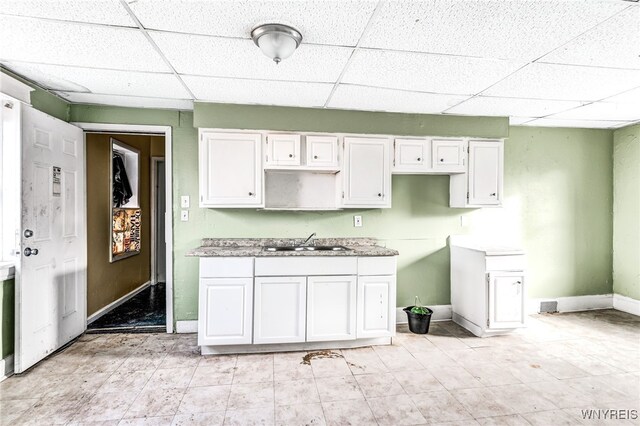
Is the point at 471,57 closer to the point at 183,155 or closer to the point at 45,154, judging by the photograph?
the point at 183,155

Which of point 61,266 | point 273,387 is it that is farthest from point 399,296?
point 61,266

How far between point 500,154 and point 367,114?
5.19 ft

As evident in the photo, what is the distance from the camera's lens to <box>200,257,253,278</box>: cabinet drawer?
9.47 feet

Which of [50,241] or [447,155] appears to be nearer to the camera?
[50,241]

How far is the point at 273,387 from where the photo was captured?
241 centimetres

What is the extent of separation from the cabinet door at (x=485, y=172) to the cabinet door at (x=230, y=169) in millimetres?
2292

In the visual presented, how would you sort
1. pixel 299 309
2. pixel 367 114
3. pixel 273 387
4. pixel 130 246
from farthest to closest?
pixel 130 246 → pixel 367 114 → pixel 299 309 → pixel 273 387

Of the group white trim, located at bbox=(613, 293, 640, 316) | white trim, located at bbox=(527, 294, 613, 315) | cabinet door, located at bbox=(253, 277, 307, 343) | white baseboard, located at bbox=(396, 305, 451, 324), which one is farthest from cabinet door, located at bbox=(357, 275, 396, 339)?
white trim, located at bbox=(613, 293, 640, 316)

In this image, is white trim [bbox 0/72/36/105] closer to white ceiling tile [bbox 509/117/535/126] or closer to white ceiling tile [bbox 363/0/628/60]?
A: white ceiling tile [bbox 363/0/628/60]

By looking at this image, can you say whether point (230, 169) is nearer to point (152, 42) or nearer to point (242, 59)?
point (242, 59)

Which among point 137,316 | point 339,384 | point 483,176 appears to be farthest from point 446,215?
point 137,316

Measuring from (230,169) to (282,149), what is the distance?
0.54m

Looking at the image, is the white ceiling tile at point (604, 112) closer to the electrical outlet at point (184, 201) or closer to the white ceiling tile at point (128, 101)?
the white ceiling tile at point (128, 101)

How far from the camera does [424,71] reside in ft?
8.18
